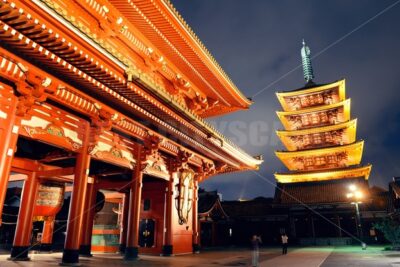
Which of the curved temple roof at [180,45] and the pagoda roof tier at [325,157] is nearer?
the curved temple roof at [180,45]

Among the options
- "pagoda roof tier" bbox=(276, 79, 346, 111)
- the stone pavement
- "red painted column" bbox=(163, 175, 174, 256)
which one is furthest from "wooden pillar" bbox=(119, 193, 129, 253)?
"pagoda roof tier" bbox=(276, 79, 346, 111)

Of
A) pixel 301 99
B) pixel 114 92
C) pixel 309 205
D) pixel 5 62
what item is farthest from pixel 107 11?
pixel 301 99

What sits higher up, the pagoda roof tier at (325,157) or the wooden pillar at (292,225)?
the pagoda roof tier at (325,157)

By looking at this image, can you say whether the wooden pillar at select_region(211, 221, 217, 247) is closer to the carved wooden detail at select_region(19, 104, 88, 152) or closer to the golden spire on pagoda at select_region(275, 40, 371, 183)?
the golden spire on pagoda at select_region(275, 40, 371, 183)

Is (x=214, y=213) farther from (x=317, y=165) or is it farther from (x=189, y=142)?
(x=317, y=165)

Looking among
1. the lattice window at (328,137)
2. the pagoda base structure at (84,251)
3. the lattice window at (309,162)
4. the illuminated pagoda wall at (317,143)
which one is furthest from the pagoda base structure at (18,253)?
the lattice window at (328,137)

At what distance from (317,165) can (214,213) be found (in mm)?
15715

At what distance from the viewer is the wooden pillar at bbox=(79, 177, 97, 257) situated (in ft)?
41.5

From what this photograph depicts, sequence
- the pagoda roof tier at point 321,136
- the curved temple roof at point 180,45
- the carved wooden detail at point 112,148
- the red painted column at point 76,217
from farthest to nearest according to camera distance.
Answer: the pagoda roof tier at point 321,136 → the curved temple roof at point 180,45 → the carved wooden detail at point 112,148 → the red painted column at point 76,217

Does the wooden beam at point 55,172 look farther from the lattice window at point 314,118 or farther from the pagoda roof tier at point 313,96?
the lattice window at point 314,118

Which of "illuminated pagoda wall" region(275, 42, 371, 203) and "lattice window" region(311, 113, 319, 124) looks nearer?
"illuminated pagoda wall" region(275, 42, 371, 203)

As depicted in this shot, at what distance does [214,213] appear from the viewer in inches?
951

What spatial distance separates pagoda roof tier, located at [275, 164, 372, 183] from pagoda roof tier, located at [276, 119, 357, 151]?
11.7 ft

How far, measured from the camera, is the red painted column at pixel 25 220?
10.1 metres
